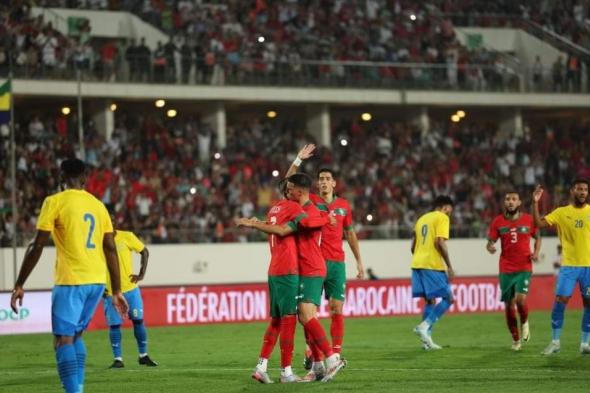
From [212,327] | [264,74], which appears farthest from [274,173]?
[212,327]

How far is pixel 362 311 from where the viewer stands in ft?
112

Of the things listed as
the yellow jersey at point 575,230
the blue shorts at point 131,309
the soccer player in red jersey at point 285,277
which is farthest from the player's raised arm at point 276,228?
the yellow jersey at point 575,230

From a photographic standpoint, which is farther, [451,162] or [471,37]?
[471,37]

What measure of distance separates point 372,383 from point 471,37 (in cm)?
3813

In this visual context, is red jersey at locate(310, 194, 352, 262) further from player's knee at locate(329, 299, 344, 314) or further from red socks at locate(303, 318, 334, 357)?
red socks at locate(303, 318, 334, 357)

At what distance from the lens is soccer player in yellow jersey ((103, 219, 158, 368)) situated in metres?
18.7

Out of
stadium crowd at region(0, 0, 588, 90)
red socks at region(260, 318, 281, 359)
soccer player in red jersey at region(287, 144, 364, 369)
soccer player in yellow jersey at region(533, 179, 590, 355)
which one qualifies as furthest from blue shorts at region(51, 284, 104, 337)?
stadium crowd at region(0, 0, 588, 90)

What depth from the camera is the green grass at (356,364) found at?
14828 millimetres

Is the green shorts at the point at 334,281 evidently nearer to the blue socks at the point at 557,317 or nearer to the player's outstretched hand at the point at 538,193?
the player's outstretched hand at the point at 538,193

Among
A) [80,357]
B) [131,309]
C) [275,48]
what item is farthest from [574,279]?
[275,48]

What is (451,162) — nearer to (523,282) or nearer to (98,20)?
(98,20)

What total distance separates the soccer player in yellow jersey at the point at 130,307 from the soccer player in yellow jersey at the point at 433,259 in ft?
15.8

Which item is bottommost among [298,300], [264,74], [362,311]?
[362,311]

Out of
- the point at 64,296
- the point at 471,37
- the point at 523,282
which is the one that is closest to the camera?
the point at 64,296
